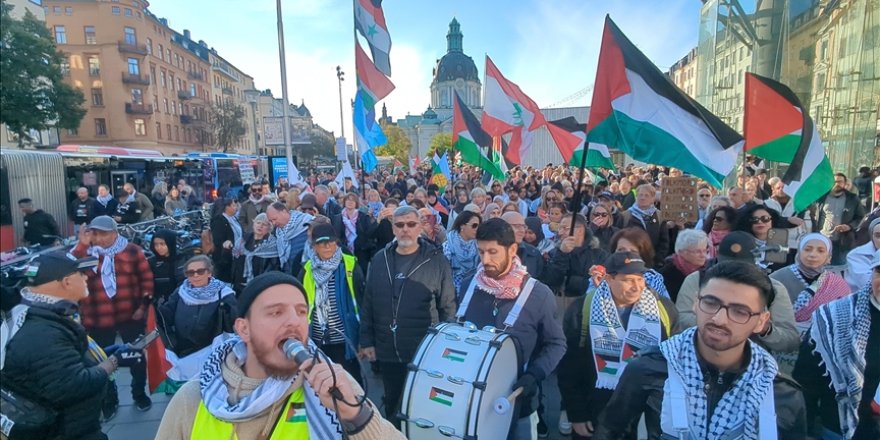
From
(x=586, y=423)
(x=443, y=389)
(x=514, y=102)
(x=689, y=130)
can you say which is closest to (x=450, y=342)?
(x=443, y=389)

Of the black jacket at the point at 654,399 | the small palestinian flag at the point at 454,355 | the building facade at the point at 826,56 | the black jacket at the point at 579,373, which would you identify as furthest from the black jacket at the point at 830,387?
the building facade at the point at 826,56

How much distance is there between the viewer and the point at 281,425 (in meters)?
1.45

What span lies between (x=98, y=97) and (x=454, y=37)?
11719 cm

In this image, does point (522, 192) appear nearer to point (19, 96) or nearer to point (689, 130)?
point (689, 130)

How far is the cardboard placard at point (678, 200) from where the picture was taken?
6648 millimetres

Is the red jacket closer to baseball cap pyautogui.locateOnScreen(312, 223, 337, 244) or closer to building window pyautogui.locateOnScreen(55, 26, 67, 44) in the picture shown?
baseball cap pyautogui.locateOnScreen(312, 223, 337, 244)

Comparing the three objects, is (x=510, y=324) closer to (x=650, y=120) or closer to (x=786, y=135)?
(x=650, y=120)

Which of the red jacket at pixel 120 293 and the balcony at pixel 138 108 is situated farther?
the red jacket at pixel 120 293

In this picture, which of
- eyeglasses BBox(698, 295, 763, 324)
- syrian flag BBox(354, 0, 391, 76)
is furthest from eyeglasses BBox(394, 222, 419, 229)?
syrian flag BBox(354, 0, 391, 76)

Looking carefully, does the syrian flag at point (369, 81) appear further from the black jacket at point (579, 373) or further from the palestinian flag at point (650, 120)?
the black jacket at point (579, 373)

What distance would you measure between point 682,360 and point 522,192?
9.76 m

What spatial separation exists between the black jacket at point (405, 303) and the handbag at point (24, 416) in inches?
73.4

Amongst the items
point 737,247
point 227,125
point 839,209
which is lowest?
point 839,209

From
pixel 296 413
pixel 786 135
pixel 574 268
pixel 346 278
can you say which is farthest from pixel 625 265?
pixel 786 135
